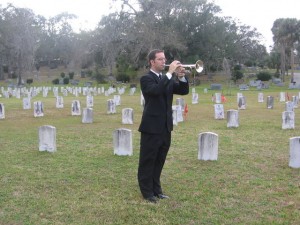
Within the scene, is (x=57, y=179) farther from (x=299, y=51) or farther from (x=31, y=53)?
(x=299, y=51)

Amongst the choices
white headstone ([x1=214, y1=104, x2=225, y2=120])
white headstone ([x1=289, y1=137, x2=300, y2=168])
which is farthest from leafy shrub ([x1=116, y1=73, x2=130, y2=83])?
white headstone ([x1=289, y1=137, x2=300, y2=168])

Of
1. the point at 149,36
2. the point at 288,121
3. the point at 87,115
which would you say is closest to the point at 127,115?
the point at 87,115

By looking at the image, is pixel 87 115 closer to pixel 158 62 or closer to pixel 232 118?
pixel 232 118

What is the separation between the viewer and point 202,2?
50.2 metres

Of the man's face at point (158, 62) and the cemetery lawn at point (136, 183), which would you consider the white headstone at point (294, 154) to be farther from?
the man's face at point (158, 62)

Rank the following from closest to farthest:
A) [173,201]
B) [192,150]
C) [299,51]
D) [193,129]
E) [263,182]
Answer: [173,201] → [263,182] → [192,150] → [193,129] → [299,51]

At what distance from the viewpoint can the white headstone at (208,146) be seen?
8070 millimetres

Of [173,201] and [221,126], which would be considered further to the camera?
[221,126]

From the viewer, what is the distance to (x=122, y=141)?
8.69 meters

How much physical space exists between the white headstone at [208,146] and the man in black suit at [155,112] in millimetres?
2473

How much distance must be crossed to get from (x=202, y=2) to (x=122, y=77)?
43.9 feet

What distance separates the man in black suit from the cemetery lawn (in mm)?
600

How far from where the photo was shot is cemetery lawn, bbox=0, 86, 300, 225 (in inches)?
210

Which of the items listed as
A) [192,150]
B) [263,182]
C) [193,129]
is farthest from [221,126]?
[263,182]
